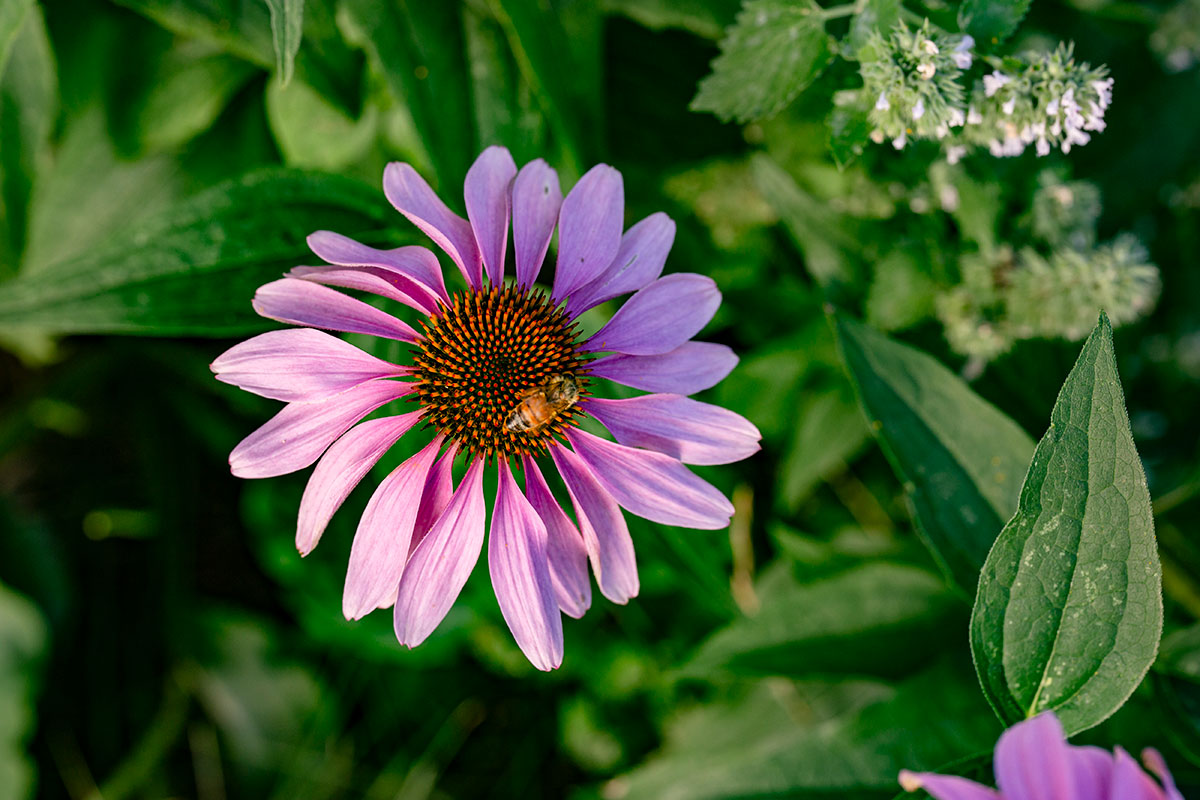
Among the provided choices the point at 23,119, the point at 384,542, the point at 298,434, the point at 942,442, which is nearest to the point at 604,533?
the point at 384,542

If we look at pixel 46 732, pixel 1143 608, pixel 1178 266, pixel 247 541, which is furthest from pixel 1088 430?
pixel 46 732

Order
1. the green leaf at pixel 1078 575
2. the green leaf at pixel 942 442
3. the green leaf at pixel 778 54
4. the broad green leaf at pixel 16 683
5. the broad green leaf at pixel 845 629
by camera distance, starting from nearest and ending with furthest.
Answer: the green leaf at pixel 1078 575, the green leaf at pixel 778 54, the green leaf at pixel 942 442, the broad green leaf at pixel 845 629, the broad green leaf at pixel 16 683

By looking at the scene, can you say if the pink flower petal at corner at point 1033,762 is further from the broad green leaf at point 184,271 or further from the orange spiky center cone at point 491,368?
the broad green leaf at point 184,271

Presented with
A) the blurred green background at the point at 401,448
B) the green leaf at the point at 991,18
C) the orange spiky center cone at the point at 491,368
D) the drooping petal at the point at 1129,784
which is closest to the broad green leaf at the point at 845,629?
the blurred green background at the point at 401,448

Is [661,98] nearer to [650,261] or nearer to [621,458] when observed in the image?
[650,261]

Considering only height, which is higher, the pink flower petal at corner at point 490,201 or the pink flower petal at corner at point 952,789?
the pink flower petal at corner at point 490,201

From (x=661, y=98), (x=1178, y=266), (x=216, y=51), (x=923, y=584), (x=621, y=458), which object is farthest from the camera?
(x=1178, y=266)
